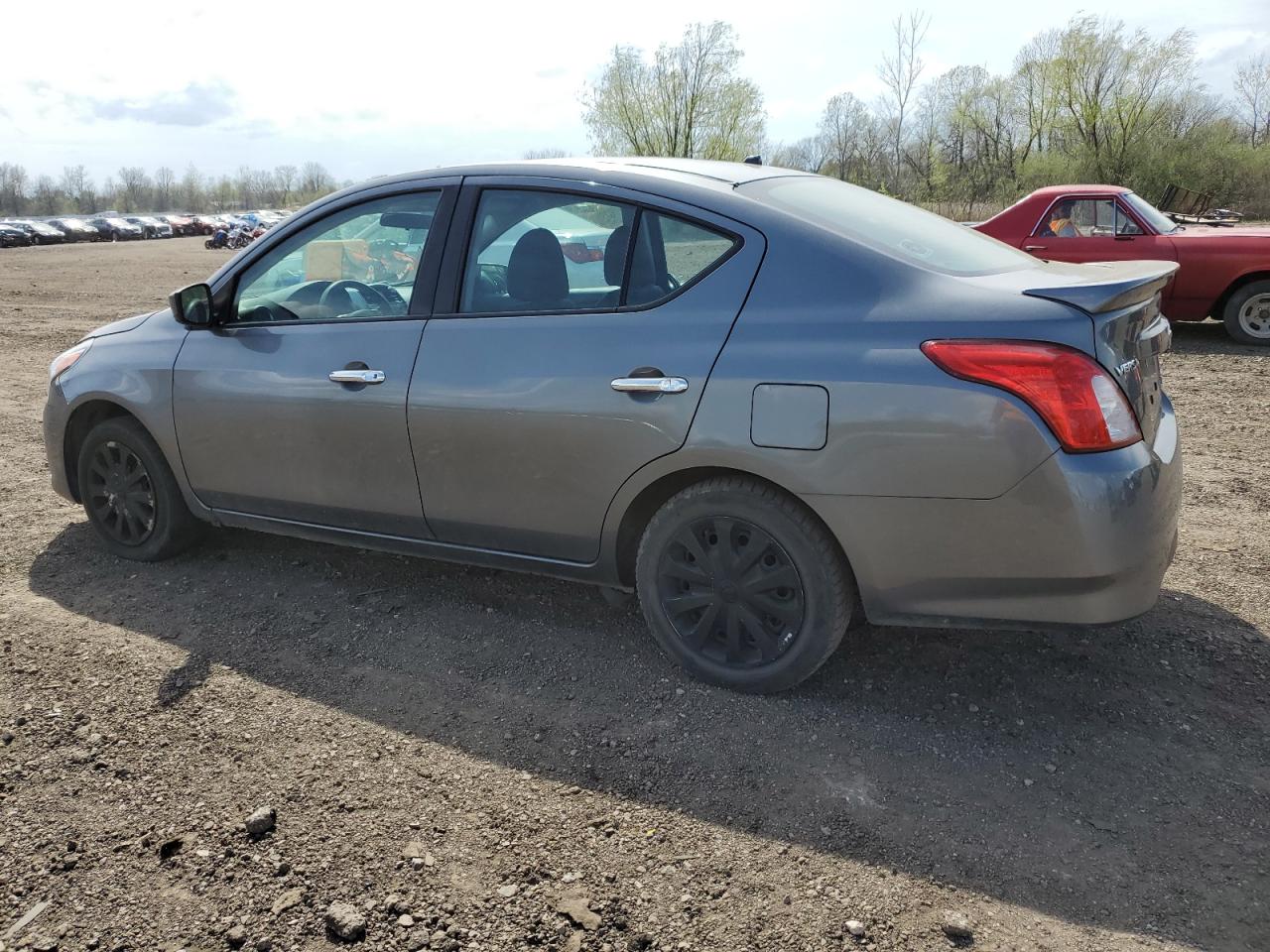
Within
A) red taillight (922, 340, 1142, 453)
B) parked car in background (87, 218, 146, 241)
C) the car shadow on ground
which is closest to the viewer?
the car shadow on ground

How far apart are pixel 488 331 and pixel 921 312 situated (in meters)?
1.48

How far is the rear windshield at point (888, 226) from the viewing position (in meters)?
3.11

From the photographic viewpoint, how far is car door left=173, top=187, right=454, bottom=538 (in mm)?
3654

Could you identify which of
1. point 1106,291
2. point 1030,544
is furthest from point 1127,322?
point 1030,544


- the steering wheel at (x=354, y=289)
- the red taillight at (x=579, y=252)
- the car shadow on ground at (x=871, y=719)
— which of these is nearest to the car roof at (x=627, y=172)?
the red taillight at (x=579, y=252)

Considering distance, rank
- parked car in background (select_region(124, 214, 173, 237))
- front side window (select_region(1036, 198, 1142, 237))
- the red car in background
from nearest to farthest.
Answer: the red car in background → front side window (select_region(1036, 198, 1142, 237)) → parked car in background (select_region(124, 214, 173, 237))

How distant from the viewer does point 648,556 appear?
327 centimetres

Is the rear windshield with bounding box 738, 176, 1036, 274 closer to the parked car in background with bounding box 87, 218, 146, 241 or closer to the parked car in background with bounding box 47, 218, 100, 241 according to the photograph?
the parked car in background with bounding box 47, 218, 100, 241

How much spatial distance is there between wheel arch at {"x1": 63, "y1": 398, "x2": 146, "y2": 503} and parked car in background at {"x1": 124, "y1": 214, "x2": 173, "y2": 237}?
3304 inches

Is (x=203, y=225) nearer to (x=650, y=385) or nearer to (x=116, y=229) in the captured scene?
(x=116, y=229)

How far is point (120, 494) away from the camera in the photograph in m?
4.53

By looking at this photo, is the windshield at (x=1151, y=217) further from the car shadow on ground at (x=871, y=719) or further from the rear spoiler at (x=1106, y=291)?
the rear spoiler at (x=1106, y=291)

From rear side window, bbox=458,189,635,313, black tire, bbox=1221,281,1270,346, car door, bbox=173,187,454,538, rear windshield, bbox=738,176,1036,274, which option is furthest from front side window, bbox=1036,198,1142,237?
car door, bbox=173,187,454,538

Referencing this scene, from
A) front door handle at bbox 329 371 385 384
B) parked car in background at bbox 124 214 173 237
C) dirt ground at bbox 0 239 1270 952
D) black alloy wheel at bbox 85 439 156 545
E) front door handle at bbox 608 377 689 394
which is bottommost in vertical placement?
dirt ground at bbox 0 239 1270 952
